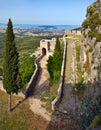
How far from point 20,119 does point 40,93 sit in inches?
315

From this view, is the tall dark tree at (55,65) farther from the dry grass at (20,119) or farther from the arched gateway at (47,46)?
the arched gateway at (47,46)

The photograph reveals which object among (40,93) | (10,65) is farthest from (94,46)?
(40,93)

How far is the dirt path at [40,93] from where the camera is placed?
95.1 ft

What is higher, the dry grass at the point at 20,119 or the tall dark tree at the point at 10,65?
the tall dark tree at the point at 10,65

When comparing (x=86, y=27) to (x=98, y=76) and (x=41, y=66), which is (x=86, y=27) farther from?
(x=41, y=66)

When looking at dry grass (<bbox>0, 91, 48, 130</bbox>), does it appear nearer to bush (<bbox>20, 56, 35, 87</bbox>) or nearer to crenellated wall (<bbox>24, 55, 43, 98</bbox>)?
crenellated wall (<bbox>24, 55, 43, 98</bbox>)

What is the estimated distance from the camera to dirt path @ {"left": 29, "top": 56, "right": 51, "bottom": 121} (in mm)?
28978

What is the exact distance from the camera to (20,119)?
2805 centimetres

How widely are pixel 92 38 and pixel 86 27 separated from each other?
5.45 meters

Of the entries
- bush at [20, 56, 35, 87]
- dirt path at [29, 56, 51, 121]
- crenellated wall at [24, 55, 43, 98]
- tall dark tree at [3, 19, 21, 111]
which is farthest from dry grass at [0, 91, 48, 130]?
bush at [20, 56, 35, 87]

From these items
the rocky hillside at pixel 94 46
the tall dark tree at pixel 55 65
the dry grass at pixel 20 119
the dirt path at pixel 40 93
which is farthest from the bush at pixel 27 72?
the rocky hillside at pixel 94 46

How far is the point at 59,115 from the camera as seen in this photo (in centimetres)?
2752

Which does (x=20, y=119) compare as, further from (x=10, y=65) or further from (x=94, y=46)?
(x=94, y=46)

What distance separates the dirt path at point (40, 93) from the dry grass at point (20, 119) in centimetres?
64
